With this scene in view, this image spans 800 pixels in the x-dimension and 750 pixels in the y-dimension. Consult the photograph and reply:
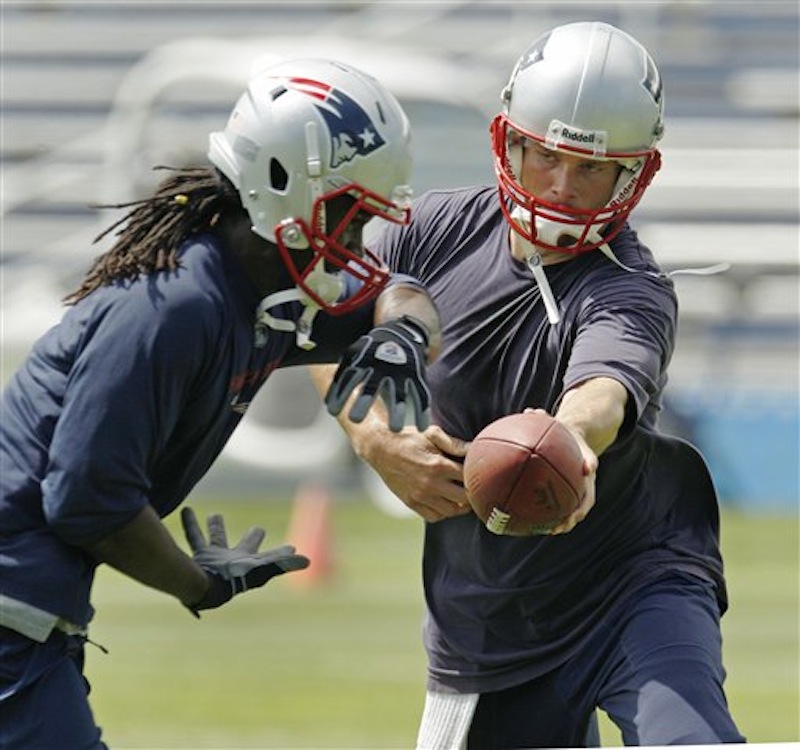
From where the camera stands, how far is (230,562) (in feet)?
12.7

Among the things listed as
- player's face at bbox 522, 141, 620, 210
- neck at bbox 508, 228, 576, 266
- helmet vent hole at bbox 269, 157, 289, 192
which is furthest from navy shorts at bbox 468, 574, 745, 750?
helmet vent hole at bbox 269, 157, 289, 192

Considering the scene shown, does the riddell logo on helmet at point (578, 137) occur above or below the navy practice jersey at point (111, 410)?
above

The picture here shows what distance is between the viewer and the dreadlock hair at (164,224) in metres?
3.66

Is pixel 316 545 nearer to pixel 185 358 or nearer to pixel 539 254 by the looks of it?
pixel 539 254

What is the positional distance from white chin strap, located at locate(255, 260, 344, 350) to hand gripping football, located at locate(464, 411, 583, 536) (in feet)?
1.37

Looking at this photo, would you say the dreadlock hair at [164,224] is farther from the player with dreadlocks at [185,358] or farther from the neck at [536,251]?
the neck at [536,251]

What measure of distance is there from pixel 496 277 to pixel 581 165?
0.32 metres

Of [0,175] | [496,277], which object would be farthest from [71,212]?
[496,277]

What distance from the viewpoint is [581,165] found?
14.0 feet

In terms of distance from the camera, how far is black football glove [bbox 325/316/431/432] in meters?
3.70

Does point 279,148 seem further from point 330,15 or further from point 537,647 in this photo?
point 330,15

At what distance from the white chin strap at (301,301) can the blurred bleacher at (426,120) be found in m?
11.1

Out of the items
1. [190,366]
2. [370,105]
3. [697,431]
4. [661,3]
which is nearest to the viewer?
[190,366]

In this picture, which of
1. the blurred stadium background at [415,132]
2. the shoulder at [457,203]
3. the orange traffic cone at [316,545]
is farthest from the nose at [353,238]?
the blurred stadium background at [415,132]
